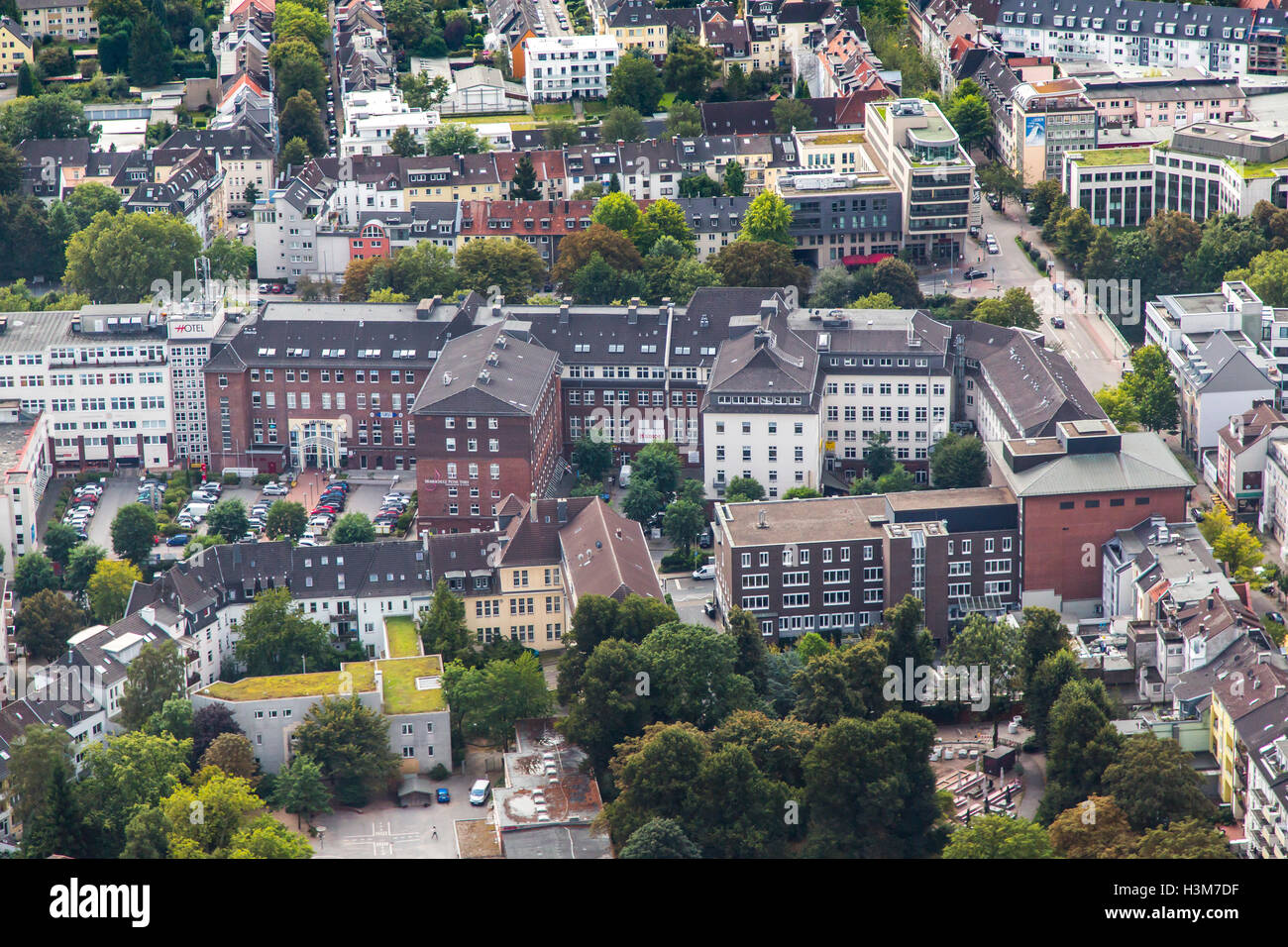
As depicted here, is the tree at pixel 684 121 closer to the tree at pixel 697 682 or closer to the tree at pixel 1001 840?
the tree at pixel 697 682

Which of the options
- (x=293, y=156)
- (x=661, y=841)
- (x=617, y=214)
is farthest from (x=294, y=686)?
(x=293, y=156)

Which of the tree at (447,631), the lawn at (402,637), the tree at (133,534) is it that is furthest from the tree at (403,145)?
the tree at (447,631)

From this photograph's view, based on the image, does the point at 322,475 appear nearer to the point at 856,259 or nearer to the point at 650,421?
the point at 650,421

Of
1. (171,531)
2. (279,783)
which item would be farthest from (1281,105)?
(279,783)

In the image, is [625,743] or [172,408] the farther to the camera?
[172,408]

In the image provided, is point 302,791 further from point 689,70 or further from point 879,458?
point 689,70

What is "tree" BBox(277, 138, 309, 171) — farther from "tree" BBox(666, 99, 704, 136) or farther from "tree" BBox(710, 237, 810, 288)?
"tree" BBox(710, 237, 810, 288)
